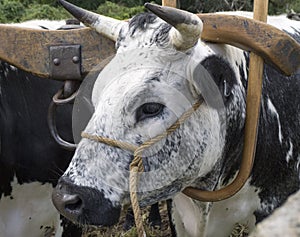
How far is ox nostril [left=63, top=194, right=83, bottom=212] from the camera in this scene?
5.48ft

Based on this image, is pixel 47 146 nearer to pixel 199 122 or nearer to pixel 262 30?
pixel 199 122

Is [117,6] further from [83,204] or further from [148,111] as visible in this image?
[83,204]

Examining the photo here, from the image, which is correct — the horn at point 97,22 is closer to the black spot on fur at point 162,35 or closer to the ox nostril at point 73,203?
the black spot on fur at point 162,35

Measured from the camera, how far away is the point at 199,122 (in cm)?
192

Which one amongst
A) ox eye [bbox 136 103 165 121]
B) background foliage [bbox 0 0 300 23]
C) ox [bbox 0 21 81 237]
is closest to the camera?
A: ox eye [bbox 136 103 165 121]

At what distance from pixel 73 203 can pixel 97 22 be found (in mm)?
845

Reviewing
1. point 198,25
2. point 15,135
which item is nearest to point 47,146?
point 15,135

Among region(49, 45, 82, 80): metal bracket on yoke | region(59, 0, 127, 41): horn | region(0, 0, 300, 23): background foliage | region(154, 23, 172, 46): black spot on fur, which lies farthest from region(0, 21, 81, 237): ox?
region(0, 0, 300, 23): background foliage

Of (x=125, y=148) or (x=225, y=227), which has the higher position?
(x=125, y=148)

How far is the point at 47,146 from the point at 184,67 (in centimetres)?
112

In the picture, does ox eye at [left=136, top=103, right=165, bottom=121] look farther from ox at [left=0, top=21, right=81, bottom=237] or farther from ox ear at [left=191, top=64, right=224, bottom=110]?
ox at [left=0, top=21, right=81, bottom=237]

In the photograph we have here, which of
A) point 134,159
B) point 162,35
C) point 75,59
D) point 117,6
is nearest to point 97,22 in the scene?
point 75,59

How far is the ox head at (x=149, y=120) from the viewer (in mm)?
1720

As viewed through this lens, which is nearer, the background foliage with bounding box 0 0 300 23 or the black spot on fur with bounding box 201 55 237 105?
the black spot on fur with bounding box 201 55 237 105
